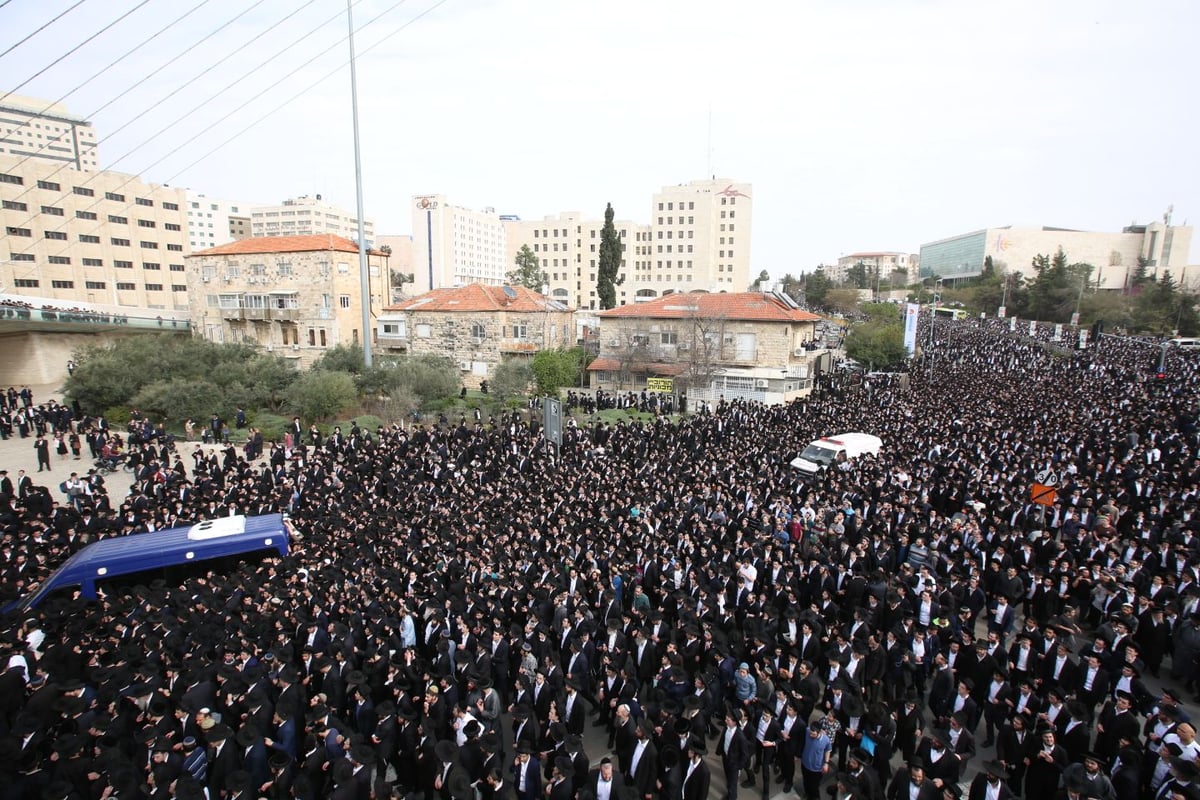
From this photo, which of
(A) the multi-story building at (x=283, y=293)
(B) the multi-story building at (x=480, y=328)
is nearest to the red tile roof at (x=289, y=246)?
(A) the multi-story building at (x=283, y=293)

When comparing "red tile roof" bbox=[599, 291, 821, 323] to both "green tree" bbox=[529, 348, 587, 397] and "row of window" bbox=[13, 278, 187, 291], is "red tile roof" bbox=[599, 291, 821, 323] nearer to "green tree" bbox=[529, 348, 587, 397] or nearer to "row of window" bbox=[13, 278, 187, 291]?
"green tree" bbox=[529, 348, 587, 397]

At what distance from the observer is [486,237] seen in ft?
322

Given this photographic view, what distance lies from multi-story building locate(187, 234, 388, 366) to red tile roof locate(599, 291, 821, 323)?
15.6 metres

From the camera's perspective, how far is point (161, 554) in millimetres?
9172

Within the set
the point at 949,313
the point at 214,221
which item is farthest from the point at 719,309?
the point at 214,221

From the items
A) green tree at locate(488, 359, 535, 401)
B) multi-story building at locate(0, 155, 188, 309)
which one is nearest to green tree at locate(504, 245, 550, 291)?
multi-story building at locate(0, 155, 188, 309)

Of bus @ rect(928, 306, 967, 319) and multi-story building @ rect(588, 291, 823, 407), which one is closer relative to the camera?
multi-story building @ rect(588, 291, 823, 407)

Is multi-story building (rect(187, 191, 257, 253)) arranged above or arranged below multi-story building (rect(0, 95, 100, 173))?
below

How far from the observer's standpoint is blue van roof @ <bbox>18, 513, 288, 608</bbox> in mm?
8812

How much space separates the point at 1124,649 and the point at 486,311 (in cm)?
3057

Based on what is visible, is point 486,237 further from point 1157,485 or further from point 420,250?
point 1157,485

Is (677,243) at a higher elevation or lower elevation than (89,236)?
higher

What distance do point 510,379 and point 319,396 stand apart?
7.97 metres

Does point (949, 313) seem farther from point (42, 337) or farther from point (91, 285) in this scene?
point (91, 285)
